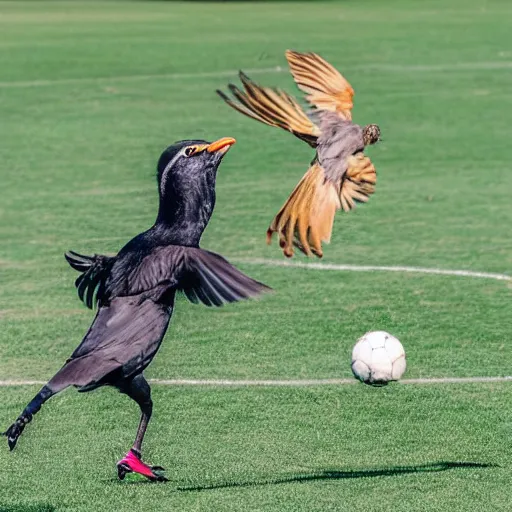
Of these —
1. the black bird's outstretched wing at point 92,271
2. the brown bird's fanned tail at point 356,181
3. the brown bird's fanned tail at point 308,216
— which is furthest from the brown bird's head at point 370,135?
the black bird's outstretched wing at point 92,271

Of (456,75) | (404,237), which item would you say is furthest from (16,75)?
(404,237)

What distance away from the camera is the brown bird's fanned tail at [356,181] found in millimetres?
8141

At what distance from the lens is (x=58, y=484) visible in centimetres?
769

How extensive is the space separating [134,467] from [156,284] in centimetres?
126

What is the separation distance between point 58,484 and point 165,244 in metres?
1.63

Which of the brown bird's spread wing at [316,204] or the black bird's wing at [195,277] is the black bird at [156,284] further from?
the brown bird's spread wing at [316,204]

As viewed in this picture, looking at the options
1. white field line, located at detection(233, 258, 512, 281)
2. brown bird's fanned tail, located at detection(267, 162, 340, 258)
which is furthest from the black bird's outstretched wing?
white field line, located at detection(233, 258, 512, 281)

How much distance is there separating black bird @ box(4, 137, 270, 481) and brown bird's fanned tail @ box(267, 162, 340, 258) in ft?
1.84

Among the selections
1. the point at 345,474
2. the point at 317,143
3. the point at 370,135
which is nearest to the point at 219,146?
the point at 317,143

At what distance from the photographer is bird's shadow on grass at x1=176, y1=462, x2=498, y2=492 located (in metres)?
7.63

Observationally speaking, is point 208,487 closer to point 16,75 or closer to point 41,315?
point 41,315

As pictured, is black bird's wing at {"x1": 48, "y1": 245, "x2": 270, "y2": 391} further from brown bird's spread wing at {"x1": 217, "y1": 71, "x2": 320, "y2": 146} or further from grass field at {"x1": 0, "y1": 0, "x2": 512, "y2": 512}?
brown bird's spread wing at {"x1": 217, "y1": 71, "x2": 320, "y2": 146}

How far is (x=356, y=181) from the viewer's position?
825 centimetres

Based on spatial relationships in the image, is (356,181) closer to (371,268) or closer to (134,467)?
(134,467)
